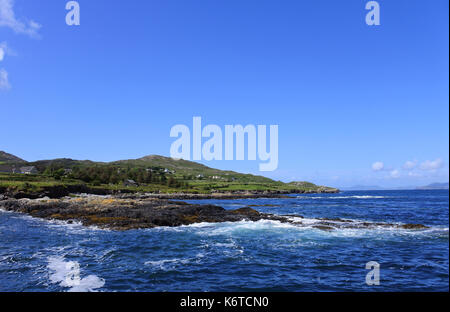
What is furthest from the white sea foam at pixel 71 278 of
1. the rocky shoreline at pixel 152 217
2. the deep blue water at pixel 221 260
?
the rocky shoreline at pixel 152 217

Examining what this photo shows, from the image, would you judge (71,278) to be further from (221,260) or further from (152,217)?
(152,217)

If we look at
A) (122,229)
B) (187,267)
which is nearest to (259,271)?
(187,267)

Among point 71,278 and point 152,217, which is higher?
point 152,217

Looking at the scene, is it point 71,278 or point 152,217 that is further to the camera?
point 152,217

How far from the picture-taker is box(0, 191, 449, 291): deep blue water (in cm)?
1590

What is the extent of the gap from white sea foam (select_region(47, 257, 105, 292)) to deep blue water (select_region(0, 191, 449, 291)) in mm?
A: 60

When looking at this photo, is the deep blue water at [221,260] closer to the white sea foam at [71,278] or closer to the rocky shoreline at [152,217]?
the white sea foam at [71,278]

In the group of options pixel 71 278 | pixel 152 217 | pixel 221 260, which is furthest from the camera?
pixel 152 217

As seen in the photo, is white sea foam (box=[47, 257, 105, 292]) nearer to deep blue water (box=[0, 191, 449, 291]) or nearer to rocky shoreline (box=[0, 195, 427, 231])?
deep blue water (box=[0, 191, 449, 291])

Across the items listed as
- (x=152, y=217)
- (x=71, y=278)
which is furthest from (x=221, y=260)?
(x=152, y=217)

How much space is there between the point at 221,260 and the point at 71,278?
989cm

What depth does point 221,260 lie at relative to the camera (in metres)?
21.2
